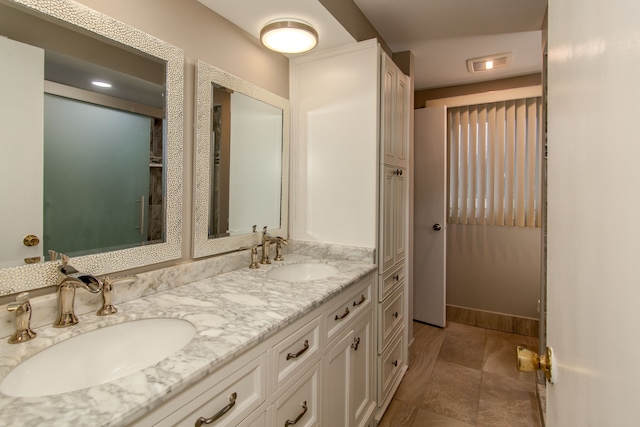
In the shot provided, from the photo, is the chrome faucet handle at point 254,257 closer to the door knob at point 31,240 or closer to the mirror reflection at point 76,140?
the mirror reflection at point 76,140

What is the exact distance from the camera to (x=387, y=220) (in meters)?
2.00

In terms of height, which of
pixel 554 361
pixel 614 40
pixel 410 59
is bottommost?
pixel 554 361

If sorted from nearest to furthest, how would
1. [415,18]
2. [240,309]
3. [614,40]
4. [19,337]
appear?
[614,40] → [19,337] → [240,309] → [415,18]

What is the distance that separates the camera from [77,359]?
3.02 feet

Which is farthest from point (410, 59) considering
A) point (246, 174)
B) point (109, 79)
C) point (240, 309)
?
point (240, 309)

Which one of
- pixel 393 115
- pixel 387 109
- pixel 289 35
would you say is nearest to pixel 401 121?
pixel 393 115

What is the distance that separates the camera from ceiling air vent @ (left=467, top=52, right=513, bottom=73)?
105 inches

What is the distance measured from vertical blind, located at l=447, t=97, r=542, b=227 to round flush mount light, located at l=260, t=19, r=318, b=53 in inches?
87.5

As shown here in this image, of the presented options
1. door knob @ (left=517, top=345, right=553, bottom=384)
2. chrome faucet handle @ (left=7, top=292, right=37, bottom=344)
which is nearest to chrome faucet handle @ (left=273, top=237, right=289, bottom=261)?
chrome faucet handle @ (left=7, top=292, right=37, bottom=344)

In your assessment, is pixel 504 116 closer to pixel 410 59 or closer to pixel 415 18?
pixel 410 59

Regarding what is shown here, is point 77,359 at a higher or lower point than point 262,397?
higher

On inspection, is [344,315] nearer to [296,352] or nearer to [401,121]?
[296,352]

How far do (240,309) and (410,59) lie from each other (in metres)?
2.37

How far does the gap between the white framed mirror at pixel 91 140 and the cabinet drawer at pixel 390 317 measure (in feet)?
3.99
